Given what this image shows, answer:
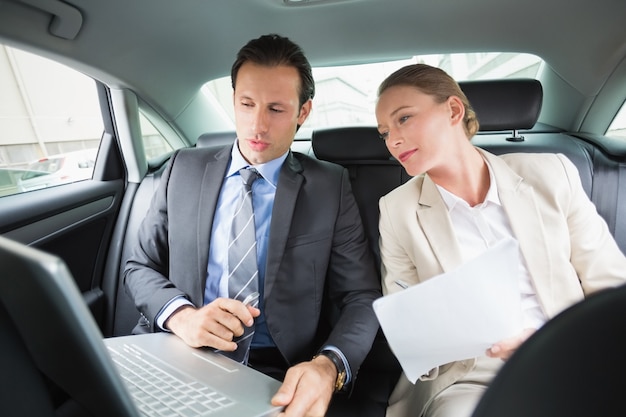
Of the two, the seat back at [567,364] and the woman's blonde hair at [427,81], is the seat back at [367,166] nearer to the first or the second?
the woman's blonde hair at [427,81]

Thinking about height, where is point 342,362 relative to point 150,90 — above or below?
below

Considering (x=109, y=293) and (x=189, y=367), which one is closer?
(x=189, y=367)

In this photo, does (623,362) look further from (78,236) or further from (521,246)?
(78,236)

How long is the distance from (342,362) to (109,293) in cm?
136

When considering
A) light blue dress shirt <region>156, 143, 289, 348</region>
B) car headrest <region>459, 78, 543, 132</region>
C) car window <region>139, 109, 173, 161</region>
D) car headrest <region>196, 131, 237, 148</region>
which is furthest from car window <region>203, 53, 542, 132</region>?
light blue dress shirt <region>156, 143, 289, 348</region>

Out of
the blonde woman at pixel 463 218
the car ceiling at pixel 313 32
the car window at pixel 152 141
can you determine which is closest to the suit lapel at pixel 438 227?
the blonde woman at pixel 463 218

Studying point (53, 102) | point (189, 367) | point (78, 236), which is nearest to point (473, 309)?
point (189, 367)

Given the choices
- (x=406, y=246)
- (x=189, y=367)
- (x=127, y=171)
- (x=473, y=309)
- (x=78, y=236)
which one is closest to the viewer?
(x=473, y=309)

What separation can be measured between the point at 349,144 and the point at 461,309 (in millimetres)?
1135

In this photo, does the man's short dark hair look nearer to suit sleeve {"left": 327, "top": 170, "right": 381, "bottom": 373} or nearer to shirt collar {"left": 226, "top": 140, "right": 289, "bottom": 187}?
shirt collar {"left": 226, "top": 140, "right": 289, "bottom": 187}

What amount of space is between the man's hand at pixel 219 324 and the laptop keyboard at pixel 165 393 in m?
0.14

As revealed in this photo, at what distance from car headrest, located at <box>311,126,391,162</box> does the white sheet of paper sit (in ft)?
3.32

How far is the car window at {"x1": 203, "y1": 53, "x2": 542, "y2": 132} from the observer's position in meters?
2.24

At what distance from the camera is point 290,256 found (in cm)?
130
